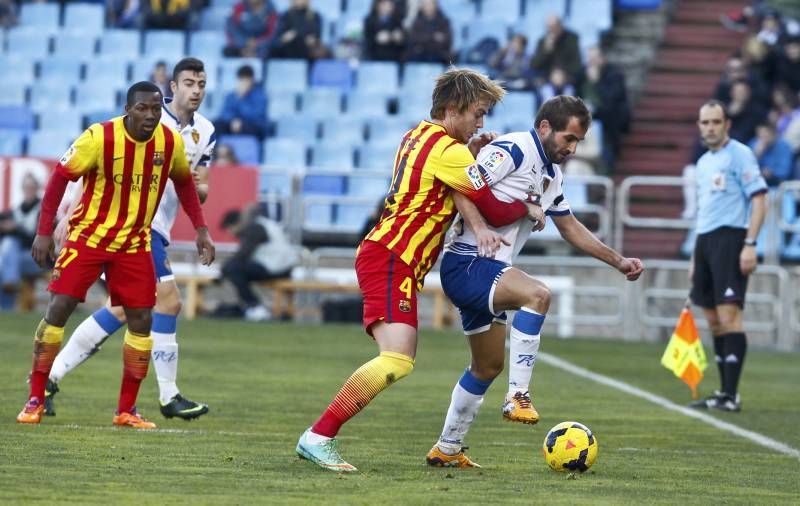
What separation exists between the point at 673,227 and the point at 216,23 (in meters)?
8.06

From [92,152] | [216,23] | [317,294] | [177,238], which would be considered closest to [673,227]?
[317,294]

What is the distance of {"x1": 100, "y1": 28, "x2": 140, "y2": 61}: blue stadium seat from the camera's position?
2339 cm

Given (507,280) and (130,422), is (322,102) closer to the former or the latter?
(130,422)

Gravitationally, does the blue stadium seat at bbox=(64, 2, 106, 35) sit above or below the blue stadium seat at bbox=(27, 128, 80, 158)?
above

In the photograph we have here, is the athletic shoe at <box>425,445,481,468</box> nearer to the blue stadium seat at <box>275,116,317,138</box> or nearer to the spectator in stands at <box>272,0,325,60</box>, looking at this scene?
the blue stadium seat at <box>275,116,317,138</box>

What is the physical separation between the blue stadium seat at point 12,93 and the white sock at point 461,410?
16.4m

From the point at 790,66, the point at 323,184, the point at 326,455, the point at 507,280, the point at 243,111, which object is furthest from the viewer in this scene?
the point at 243,111

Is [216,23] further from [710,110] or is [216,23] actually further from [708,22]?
[710,110]

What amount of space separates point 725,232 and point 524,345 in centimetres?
457

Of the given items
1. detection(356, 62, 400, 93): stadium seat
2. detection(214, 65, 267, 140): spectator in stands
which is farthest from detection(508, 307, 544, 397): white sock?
detection(356, 62, 400, 93): stadium seat

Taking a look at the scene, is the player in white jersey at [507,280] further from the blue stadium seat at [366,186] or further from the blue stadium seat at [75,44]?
the blue stadium seat at [75,44]

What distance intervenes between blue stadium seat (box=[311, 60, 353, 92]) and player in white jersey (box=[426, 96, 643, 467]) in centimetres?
1475

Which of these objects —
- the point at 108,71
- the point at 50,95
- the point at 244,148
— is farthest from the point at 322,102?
the point at 50,95

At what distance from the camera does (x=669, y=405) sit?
11.9 meters
